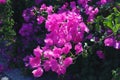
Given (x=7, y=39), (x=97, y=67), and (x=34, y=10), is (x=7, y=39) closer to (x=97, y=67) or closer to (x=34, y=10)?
(x=34, y=10)

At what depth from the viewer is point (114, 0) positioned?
12.4 feet

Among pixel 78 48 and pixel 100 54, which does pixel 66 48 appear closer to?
pixel 78 48

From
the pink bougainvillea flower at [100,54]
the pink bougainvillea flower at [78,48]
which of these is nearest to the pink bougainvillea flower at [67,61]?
the pink bougainvillea flower at [78,48]

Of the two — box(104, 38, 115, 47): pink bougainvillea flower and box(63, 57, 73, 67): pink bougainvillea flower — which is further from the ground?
box(104, 38, 115, 47): pink bougainvillea flower

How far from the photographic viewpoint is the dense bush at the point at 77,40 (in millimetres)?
3170

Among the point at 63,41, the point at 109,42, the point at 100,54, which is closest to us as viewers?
the point at 109,42

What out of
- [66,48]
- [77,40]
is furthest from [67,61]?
[77,40]

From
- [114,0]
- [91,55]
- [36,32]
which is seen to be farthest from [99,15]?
[36,32]

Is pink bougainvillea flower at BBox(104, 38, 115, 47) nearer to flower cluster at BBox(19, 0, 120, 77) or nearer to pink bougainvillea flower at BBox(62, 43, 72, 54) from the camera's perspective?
flower cluster at BBox(19, 0, 120, 77)

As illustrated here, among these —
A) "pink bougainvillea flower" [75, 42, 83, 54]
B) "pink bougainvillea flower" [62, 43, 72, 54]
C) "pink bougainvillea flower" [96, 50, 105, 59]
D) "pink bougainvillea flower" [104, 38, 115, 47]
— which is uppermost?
"pink bougainvillea flower" [104, 38, 115, 47]

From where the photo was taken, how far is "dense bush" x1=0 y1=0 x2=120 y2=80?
10.4ft

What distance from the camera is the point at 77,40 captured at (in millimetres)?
3387

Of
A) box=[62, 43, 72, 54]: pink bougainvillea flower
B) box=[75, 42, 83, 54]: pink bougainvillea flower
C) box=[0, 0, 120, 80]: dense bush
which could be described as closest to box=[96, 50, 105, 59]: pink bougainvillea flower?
box=[0, 0, 120, 80]: dense bush

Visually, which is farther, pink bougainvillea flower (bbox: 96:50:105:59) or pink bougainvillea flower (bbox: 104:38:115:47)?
pink bougainvillea flower (bbox: 96:50:105:59)
